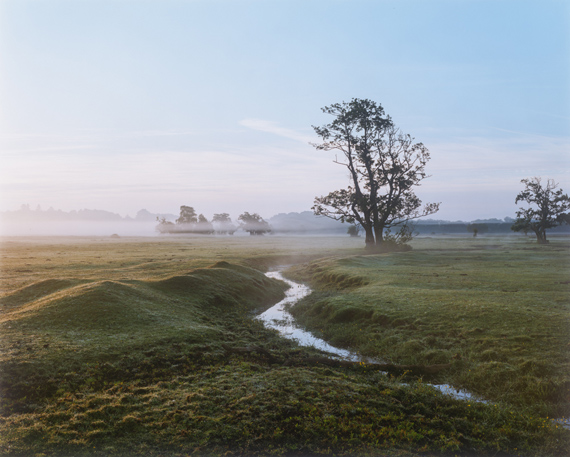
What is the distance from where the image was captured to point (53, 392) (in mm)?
11633

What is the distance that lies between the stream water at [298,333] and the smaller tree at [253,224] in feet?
526

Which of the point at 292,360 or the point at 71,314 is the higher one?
the point at 71,314

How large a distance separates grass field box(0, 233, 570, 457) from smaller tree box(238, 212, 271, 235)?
169 m

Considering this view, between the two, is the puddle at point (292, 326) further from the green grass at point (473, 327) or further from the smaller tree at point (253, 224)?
the smaller tree at point (253, 224)

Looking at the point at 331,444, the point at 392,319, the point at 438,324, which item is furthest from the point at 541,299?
the point at 331,444

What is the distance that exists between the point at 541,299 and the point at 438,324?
25.3 feet

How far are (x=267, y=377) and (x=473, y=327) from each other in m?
10.3

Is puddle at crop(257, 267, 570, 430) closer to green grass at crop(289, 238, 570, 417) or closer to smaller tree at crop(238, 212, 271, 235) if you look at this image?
green grass at crop(289, 238, 570, 417)

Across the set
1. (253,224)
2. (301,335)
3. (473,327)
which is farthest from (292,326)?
(253,224)

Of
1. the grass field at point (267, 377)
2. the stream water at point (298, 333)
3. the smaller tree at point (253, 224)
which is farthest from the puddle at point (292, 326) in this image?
the smaller tree at point (253, 224)

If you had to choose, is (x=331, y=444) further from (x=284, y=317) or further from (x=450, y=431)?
(x=284, y=317)

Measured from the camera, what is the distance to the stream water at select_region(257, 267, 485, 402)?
42.3 feet

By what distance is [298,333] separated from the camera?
Answer: 21078 millimetres

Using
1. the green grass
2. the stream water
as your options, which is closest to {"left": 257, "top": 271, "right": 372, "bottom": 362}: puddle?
the stream water
